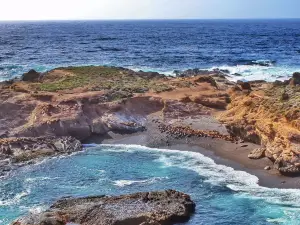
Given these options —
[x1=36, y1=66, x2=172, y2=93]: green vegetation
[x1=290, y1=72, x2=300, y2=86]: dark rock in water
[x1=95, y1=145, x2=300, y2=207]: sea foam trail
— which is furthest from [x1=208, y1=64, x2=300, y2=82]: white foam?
[x1=95, y1=145, x2=300, y2=207]: sea foam trail

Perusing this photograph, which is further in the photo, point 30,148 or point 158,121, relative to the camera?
point 158,121

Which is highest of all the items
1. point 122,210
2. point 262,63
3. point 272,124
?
point 272,124

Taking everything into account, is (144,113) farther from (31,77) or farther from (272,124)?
(31,77)

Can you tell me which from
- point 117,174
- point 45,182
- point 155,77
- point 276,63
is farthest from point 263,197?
point 276,63

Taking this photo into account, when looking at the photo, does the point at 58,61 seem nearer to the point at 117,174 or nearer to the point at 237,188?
the point at 117,174

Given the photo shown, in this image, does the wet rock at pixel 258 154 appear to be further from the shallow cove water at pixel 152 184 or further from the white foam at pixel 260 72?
the white foam at pixel 260 72

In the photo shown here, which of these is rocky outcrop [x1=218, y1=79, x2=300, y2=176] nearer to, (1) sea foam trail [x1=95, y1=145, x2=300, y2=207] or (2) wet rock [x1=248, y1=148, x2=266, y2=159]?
(2) wet rock [x1=248, y1=148, x2=266, y2=159]

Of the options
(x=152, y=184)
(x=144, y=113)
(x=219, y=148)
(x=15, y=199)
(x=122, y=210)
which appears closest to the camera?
(x=122, y=210)

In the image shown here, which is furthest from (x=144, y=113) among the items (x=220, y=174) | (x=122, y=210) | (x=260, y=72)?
(x=260, y=72)
